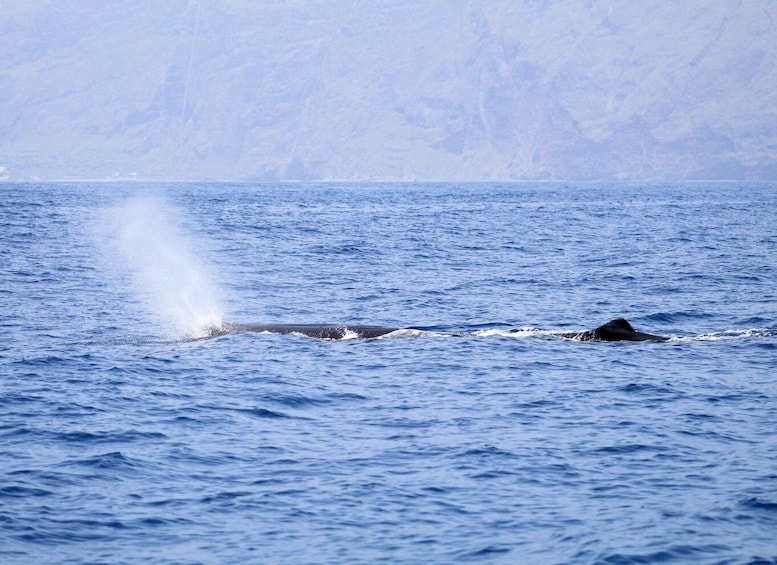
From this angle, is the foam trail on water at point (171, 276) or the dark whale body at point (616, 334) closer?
the dark whale body at point (616, 334)

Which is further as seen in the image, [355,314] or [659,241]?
[659,241]

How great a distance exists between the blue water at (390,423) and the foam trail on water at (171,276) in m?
0.29

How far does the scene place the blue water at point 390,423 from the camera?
1391 centimetres

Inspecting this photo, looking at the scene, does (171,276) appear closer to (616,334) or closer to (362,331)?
(362,331)

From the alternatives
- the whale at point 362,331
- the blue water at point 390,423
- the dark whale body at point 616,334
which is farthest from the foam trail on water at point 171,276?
the dark whale body at point 616,334

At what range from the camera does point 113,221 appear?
274 ft

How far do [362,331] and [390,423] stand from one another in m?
9.17

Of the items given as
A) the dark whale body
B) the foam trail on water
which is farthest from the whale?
the foam trail on water

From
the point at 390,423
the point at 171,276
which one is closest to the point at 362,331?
the point at 390,423

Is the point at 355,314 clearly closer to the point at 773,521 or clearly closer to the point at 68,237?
the point at 773,521

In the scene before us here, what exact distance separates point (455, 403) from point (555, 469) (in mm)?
4484

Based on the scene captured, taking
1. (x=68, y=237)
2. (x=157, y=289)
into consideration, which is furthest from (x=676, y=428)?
(x=68, y=237)

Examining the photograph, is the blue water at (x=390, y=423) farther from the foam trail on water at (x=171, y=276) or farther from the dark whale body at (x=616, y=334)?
the dark whale body at (x=616, y=334)

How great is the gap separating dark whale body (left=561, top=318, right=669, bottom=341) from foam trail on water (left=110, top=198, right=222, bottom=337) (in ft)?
32.4
